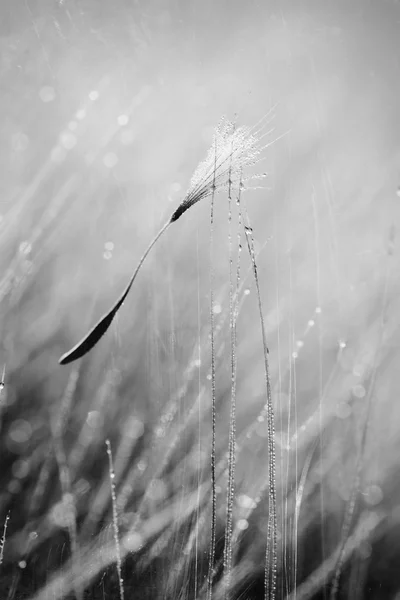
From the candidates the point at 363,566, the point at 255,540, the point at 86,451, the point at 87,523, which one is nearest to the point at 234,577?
the point at 255,540

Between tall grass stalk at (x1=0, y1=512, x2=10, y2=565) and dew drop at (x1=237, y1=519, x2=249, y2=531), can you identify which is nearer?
tall grass stalk at (x1=0, y1=512, x2=10, y2=565)

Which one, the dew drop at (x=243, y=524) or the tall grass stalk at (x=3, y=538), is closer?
the tall grass stalk at (x=3, y=538)

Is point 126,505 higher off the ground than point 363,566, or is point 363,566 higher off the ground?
point 126,505

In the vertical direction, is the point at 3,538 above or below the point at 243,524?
below

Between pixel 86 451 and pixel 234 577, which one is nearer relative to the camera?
pixel 86 451

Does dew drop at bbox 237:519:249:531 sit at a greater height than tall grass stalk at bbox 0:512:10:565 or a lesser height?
greater

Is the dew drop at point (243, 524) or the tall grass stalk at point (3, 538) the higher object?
the dew drop at point (243, 524)

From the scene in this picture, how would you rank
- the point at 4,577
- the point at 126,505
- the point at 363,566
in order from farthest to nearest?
the point at 363,566 < the point at 126,505 < the point at 4,577

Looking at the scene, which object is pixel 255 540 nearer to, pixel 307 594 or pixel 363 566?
pixel 307 594

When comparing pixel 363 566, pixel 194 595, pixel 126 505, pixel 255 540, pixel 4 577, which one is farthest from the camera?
pixel 363 566

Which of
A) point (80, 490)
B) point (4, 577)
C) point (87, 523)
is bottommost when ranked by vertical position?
point (4, 577)

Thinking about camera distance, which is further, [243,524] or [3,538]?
[243,524]
